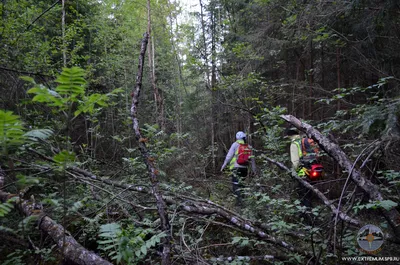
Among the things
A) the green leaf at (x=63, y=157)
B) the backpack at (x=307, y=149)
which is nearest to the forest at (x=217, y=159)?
the green leaf at (x=63, y=157)

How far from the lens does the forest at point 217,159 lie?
2.45 meters

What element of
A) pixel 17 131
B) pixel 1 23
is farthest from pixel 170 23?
pixel 17 131

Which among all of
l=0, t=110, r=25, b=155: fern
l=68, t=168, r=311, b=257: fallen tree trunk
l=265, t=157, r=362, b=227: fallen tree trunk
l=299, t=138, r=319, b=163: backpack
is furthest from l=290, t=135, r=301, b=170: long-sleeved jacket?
l=0, t=110, r=25, b=155: fern

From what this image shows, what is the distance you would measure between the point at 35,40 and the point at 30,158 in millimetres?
4854

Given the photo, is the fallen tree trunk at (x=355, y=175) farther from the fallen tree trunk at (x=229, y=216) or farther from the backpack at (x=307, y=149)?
the backpack at (x=307, y=149)

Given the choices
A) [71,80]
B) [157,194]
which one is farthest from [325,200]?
[71,80]

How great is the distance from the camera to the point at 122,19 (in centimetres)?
1452

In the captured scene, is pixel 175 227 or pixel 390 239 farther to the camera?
pixel 175 227

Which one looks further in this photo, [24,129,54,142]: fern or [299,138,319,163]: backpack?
[299,138,319,163]: backpack

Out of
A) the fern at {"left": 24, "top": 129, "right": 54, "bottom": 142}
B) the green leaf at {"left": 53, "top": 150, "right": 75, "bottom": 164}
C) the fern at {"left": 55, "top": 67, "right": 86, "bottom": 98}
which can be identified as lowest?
the green leaf at {"left": 53, "top": 150, "right": 75, "bottom": 164}

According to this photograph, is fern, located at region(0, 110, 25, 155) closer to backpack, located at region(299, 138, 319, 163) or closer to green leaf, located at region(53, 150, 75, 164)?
green leaf, located at region(53, 150, 75, 164)

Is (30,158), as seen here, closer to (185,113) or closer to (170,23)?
(185,113)

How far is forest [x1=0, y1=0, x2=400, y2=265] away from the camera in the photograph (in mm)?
2451

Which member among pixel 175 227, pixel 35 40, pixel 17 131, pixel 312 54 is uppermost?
pixel 35 40
